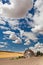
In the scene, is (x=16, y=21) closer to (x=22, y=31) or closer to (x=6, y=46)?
(x=22, y=31)

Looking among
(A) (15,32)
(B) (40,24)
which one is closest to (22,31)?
(A) (15,32)

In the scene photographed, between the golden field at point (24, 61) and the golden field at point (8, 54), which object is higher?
the golden field at point (8, 54)

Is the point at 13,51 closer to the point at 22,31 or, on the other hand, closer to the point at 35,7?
the point at 22,31

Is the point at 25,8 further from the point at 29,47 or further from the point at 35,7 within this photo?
the point at 29,47

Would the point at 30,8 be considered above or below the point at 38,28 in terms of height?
above

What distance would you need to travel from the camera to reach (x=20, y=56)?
2.80 metres

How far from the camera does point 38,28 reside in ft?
9.30

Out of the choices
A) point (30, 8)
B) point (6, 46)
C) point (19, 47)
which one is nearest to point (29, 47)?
point (19, 47)

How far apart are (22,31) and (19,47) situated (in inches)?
8.9

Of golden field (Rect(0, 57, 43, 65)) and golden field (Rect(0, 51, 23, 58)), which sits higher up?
golden field (Rect(0, 51, 23, 58))

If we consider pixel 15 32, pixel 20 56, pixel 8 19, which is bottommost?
pixel 20 56

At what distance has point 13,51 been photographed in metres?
2.81

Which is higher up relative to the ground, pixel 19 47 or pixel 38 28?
pixel 38 28

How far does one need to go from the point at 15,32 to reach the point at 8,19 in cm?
21
